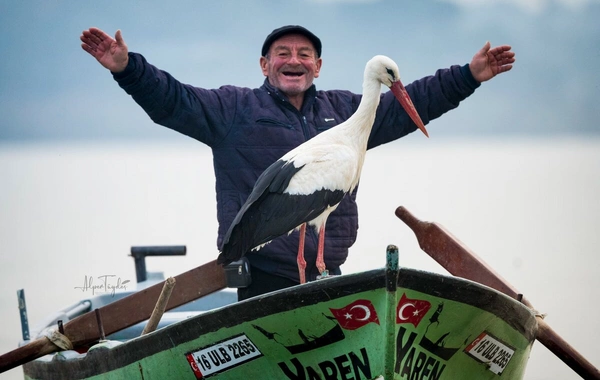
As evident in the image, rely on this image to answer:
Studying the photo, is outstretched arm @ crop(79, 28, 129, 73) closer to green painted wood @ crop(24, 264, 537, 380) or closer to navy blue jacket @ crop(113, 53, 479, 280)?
navy blue jacket @ crop(113, 53, 479, 280)

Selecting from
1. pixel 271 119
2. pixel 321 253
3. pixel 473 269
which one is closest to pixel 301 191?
pixel 321 253

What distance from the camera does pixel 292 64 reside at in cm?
447

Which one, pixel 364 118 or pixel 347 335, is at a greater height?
pixel 364 118

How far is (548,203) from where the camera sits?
13086 millimetres

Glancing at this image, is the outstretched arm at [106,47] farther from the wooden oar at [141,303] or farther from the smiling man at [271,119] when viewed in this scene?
the wooden oar at [141,303]

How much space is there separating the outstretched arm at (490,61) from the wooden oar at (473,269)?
0.73 m

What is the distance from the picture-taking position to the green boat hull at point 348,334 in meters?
3.41

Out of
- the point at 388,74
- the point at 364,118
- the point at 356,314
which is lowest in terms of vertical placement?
the point at 356,314

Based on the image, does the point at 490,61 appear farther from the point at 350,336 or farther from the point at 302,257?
the point at 350,336

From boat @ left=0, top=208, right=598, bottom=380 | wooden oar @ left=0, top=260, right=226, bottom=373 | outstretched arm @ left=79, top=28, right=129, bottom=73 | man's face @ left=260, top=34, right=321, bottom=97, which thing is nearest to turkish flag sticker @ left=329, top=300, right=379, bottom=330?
boat @ left=0, top=208, right=598, bottom=380

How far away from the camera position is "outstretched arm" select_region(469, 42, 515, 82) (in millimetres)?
4578

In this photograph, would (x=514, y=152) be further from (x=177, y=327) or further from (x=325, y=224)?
(x=177, y=327)

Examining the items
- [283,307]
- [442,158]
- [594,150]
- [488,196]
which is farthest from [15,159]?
[283,307]

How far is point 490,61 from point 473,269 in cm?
94
